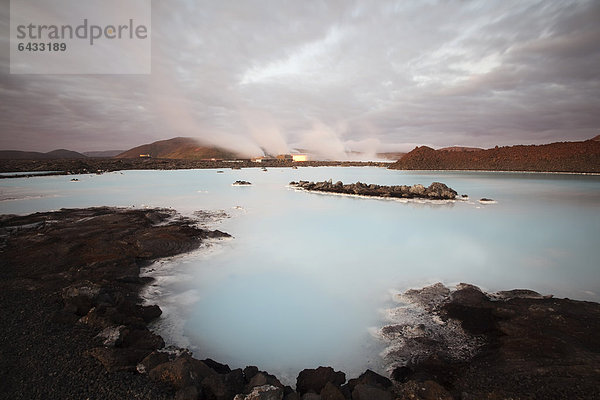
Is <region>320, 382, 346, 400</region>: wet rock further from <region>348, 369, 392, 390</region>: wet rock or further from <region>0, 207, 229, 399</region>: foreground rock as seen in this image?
<region>0, 207, 229, 399</region>: foreground rock

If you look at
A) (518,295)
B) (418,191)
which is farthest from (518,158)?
(518,295)

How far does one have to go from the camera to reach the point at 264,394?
8.59 feet

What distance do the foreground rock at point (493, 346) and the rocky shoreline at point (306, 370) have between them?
0.04 feet

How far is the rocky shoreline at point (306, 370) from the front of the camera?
2.73 meters

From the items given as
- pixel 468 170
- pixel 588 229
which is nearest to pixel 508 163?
pixel 468 170

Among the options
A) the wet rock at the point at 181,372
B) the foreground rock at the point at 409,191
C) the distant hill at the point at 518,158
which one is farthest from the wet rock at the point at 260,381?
the distant hill at the point at 518,158

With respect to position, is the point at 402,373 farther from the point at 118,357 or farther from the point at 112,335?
the point at 112,335

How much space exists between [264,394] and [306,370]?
1.98 ft

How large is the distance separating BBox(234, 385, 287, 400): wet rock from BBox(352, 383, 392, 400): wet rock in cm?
70

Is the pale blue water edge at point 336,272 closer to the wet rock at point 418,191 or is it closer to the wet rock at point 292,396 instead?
the wet rock at point 292,396

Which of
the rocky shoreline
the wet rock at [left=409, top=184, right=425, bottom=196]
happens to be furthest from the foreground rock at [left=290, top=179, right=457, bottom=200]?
the rocky shoreline

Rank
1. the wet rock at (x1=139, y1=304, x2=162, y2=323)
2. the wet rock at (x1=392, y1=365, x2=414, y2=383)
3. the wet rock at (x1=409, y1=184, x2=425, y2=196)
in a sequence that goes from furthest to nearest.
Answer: the wet rock at (x1=409, y1=184, x2=425, y2=196), the wet rock at (x1=139, y1=304, x2=162, y2=323), the wet rock at (x1=392, y1=365, x2=414, y2=383)

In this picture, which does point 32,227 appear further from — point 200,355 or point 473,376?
point 473,376

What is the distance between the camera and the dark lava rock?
2918 mm
